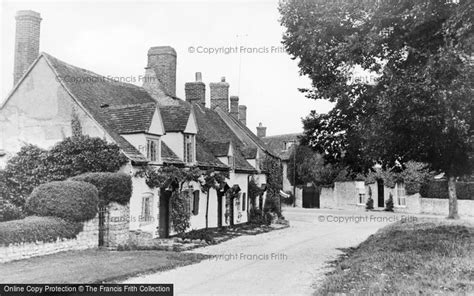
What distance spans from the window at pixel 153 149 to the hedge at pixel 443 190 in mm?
36799

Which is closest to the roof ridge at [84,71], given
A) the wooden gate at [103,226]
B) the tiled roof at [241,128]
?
the wooden gate at [103,226]

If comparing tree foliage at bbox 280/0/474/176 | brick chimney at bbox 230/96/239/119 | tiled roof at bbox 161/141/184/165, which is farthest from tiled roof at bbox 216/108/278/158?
tree foliage at bbox 280/0/474/176

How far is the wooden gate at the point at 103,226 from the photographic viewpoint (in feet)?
60.0

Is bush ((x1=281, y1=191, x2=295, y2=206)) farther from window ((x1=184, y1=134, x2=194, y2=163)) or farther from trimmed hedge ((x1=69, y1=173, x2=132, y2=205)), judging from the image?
trimmed hedge ((x1=69, y1=173, x2=132, y2=205))

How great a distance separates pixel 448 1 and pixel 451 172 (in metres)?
6.41

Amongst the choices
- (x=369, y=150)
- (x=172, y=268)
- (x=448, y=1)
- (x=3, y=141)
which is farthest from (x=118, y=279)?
(x=3, y=141)

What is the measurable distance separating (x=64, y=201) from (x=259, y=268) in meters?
7.10

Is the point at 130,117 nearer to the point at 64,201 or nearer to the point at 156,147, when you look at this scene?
the point at 156,147

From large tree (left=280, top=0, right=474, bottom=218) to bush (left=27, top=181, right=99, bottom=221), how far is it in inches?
352

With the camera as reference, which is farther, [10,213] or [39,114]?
[39,114]

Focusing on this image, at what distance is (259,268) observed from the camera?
15000mm

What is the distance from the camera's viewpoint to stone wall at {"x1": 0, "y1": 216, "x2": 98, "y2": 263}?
1383cm

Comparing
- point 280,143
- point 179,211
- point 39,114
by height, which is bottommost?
point 179,211

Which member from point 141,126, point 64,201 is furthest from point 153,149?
point 64,201
